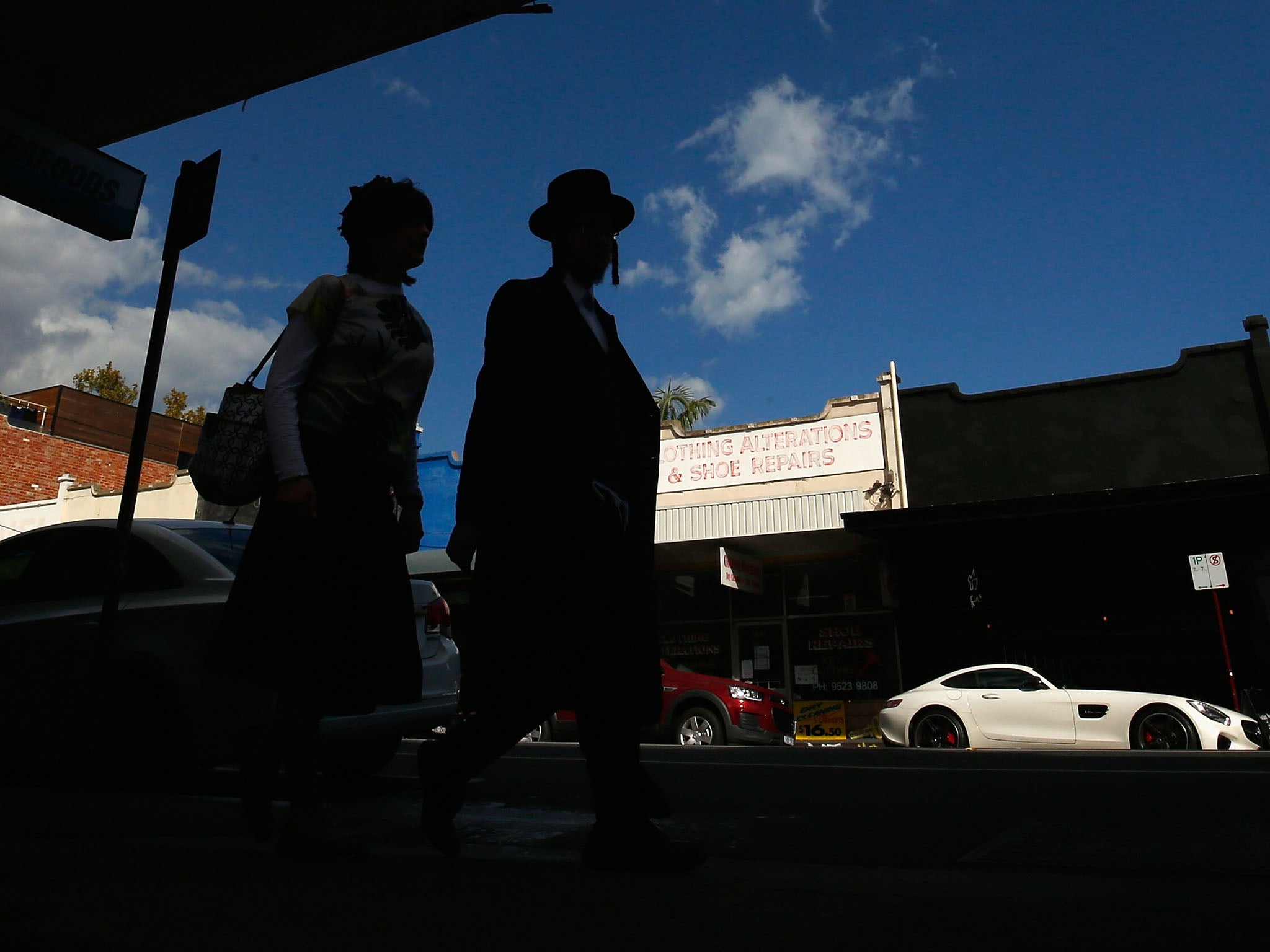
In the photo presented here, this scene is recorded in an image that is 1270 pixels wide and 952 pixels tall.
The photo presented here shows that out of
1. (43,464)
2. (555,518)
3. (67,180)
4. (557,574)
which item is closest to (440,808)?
(557,574)

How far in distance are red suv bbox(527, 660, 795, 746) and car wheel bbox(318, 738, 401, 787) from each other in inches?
310

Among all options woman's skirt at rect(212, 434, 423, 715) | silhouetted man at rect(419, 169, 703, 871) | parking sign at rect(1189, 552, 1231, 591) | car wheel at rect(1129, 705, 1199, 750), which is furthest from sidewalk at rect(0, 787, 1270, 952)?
parking sign at rect(1189, 552, 1231, 591)

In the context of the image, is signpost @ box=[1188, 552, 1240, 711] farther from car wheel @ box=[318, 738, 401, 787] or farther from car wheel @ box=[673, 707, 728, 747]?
car wheel @ box=[318, 738, 401, 787]

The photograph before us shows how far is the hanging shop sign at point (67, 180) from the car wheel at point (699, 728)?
978 centimetres

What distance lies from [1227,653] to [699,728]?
26.0 feet

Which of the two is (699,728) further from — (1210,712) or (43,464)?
(43,464)

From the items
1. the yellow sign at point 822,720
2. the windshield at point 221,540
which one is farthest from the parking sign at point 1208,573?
the windshield at point 221,540

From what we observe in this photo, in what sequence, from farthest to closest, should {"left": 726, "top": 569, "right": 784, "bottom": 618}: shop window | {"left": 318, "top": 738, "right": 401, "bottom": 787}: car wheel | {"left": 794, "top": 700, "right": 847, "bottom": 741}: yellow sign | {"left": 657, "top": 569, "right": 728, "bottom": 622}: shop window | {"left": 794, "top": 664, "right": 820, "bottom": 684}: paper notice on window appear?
{"left": 657, "top": 569, "right": 728, "bottom": 622}: shop window, {"left": 726, "top": 569, "right": 784, "bottom": 618}: shop window, {"left": 794, "top": 664, "right": 820, "bottom": 684}: paper notice on window, {"left": 794, "top": 700, "right": 847, "bottom": 741}: yellow sign, {"left": 318, "top": 738, "right": 401, "bottom": 787}: car wheel

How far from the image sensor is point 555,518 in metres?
2.43

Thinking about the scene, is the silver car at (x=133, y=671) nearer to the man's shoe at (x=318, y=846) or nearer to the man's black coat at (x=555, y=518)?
the man's shoe at (x=318, y=846)

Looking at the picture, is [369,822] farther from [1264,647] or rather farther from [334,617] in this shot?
[1264,647]

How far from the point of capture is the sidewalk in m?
1.35

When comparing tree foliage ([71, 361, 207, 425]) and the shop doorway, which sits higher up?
tree foliage ([71, 361, 207, 425])

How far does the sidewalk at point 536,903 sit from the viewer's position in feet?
4.42
